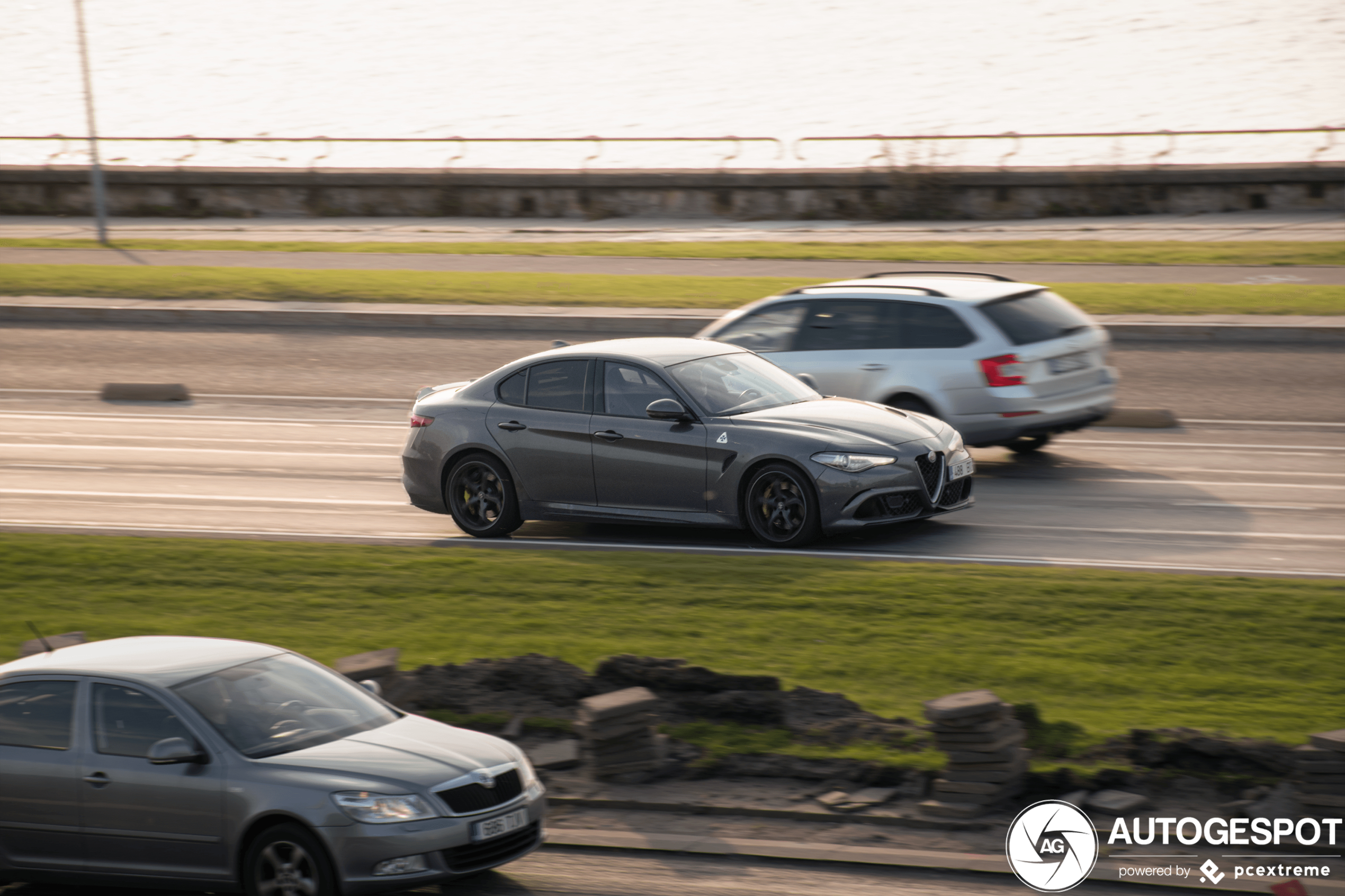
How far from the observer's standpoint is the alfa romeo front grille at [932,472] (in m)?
12.0

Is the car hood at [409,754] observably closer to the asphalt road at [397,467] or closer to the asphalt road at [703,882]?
the asphalt road at [703,882]

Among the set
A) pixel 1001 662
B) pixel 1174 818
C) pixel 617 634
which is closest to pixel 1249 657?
pixel 1001 662

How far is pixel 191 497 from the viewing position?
15.4 metres

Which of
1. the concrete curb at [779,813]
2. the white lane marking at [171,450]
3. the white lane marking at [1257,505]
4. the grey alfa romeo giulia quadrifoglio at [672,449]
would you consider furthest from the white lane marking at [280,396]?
the concrete curb at [779,813]

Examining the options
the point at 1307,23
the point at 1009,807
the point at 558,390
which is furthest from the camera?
the point at 1307,23

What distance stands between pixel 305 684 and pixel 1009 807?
3587 mm

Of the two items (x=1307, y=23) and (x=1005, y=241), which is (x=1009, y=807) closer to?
(x=1005, y=241)

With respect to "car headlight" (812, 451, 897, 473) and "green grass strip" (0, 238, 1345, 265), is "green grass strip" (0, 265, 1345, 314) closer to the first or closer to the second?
"green grass strip" (0, 238, 1345, 265)

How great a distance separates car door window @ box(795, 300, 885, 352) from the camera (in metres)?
15.1

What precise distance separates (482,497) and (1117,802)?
277 inches

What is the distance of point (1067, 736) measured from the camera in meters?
8.27

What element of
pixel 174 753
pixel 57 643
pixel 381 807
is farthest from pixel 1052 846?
pixel 57 643

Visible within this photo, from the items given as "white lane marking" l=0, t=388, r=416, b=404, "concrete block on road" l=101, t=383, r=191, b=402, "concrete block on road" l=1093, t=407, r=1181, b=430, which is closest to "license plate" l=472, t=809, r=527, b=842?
"concrete block on road" l=1093, t=407, r=1181, b=430

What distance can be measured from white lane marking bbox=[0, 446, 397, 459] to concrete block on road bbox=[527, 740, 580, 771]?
27.5ft
